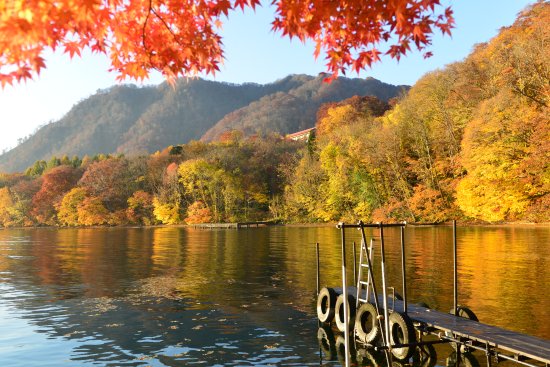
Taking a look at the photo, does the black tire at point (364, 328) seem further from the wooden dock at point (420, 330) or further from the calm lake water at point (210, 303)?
the calm lake water at point (210, 303)

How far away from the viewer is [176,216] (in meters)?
87.8

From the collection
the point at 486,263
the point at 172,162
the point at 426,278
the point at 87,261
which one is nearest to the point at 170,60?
the point at 426,278

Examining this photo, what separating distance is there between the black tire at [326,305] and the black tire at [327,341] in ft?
1.03

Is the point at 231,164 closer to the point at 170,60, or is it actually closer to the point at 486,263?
the point at 486,263

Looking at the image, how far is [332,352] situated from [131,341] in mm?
4915

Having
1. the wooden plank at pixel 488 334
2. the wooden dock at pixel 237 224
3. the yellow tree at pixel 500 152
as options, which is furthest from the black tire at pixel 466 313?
the wooden dock at pixel 237 224

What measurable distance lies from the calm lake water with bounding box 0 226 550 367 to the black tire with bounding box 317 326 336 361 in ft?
0.35

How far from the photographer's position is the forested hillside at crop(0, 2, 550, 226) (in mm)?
38812

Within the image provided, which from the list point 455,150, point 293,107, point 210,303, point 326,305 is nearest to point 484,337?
point 326,305

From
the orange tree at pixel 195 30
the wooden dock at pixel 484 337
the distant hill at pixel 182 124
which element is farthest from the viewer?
the distant hill at pixel 182 124

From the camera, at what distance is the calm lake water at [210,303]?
1099 cm

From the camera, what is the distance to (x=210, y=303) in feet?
53.9

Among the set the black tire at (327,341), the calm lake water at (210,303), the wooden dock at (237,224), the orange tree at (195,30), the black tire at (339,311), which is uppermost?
the orange tree at (195,30)

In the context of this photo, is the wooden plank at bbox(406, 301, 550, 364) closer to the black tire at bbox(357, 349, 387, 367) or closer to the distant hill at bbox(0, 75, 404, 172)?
the black tire at bbox(357, 349, 387, 367)
